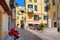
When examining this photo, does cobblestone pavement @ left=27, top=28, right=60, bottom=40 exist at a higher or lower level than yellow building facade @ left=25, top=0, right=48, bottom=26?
lower

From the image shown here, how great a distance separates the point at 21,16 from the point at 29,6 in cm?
417

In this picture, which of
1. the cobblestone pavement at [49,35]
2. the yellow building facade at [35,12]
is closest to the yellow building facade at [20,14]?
the yellow building facade at [35,12]

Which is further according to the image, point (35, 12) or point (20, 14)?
point (20, 14)

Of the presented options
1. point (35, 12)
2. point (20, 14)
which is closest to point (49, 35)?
point (35, 12)

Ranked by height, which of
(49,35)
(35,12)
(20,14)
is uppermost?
(35,12)

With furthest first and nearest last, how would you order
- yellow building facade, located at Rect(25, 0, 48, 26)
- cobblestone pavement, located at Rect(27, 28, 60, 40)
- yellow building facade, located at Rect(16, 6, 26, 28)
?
yellow building facade, located at Rect(16, 6, 26, 28), yellow building facade, located at Rect(25, 0, 48, 26), cobblestone pavement, located at Rect(27, 28, 60, 40)

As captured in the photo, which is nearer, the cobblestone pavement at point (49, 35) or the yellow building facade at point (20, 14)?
the cobblestone pavement at point (49, 35)

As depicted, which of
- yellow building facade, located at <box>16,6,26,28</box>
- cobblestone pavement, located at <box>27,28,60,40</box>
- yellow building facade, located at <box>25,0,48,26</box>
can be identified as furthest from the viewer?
yellow building facade, located at <box>16,6,26,28</box>

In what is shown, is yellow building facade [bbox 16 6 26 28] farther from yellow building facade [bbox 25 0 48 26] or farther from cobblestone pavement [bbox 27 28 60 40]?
cobblestone pavement [bbox 27 28 60 40]

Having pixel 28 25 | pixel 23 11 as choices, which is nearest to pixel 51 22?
pixel 28 25

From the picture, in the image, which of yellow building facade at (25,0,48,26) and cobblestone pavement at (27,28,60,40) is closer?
cobblestone pavement at (27,28,60,40)

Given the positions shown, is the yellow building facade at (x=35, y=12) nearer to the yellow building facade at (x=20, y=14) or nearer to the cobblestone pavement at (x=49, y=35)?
the yellow building facade at (x=20, y=14)

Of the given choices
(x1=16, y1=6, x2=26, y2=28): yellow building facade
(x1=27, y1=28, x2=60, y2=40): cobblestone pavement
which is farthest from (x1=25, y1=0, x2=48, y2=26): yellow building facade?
(x1=27, y1=28, x2=60, y2=40): cobblestone pavement

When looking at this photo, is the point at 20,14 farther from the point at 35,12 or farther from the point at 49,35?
the point at 49,35
